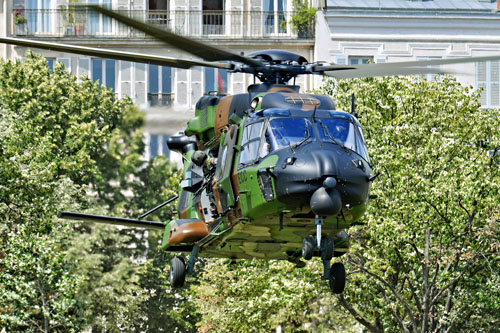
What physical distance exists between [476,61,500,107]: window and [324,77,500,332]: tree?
1979 cm

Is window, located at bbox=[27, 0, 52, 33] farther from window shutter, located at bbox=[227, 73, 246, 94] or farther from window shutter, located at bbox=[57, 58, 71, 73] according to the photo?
window shutter, located at bbox=[227, 73, 246, 94]

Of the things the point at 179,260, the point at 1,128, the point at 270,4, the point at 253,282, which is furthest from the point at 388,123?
the point at 270,4

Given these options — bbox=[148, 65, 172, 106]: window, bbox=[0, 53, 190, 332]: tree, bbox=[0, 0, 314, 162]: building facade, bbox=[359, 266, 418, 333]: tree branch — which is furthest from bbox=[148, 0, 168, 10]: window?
bbox=[359, 266, 418, 333]: tree branch

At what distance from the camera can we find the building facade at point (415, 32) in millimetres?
66625

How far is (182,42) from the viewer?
2688cm

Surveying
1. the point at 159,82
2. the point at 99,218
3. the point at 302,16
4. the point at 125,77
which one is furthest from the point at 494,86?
the point at 99,218

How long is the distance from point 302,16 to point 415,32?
229 inches

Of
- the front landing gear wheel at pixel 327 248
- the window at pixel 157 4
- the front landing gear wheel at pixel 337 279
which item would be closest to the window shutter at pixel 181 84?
the window at pixel 157 4

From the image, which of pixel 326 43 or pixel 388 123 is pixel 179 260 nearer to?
pixel 388 123

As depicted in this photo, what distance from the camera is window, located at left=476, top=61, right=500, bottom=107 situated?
6717cm

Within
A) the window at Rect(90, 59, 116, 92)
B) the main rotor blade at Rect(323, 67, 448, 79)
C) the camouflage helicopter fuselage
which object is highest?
the main rotor blade at Rect(323, 67, 448, 79)

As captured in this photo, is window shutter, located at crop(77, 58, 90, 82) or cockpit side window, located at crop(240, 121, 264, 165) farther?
window shutter, located at crop(77, 58, 90, 82)

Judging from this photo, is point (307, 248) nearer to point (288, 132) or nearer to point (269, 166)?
point (269, 166)

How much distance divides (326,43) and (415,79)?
719 inches
